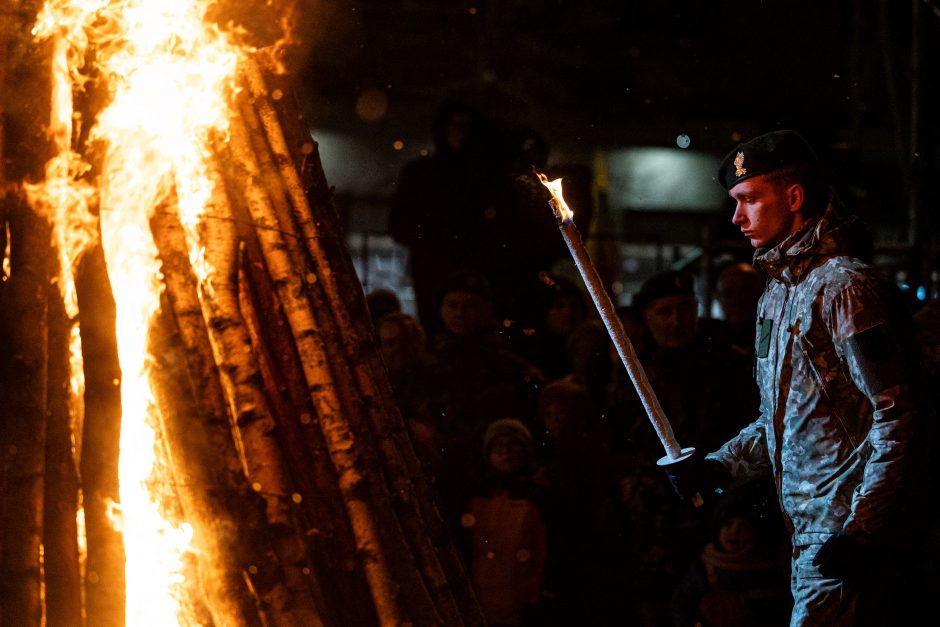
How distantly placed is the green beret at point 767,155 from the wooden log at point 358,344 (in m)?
1.44

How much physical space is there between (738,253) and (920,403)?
522 cm

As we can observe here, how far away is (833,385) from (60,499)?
8.01 feet

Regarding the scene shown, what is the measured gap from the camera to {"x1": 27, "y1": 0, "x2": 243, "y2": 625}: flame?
10.8ft

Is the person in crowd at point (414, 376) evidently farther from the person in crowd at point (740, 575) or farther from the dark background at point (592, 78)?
the dark background at point (592, 78)

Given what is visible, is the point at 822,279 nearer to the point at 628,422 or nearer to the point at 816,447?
the point at 816,447

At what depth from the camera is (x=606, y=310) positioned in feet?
11.7

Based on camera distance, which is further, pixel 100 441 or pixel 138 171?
pixel 138 171

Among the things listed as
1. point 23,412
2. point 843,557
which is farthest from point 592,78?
point 23,412

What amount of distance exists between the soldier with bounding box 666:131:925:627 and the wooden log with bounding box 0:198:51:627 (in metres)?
2.09

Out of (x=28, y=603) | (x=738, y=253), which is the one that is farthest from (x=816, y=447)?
(x=738, y=253)

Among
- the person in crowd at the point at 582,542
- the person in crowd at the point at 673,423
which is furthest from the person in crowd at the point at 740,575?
the person in crowd at the point at 582,542

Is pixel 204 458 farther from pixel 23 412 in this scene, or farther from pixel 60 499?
pixel 23 412

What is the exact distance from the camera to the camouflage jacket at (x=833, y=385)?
3.21 m

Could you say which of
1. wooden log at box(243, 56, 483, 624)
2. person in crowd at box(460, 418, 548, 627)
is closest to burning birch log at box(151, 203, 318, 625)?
wooden log at box(243, 56, 483, 624)
